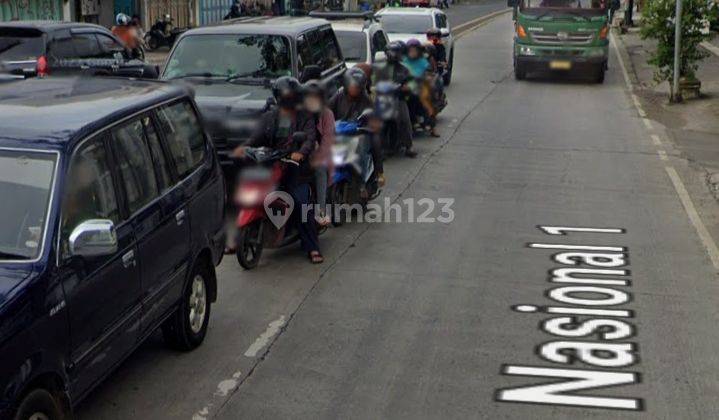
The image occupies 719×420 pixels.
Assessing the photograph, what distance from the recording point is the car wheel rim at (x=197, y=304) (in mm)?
8148

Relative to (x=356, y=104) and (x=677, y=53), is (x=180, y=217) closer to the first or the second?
(x=356, y=104)

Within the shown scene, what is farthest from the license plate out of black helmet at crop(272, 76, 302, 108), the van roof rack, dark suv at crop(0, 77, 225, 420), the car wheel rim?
the car wheel rim

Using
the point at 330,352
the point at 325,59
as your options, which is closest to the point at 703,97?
the point at 325,59

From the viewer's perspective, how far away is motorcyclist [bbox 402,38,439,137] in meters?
17.8

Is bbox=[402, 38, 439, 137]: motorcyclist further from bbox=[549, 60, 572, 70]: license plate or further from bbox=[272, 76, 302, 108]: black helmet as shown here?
bbox=[549, 60, 572, 70]: license plate

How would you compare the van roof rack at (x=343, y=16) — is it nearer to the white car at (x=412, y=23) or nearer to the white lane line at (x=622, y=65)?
the white car at (x=412, y=23)

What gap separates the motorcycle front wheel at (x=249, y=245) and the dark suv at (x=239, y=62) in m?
2.57

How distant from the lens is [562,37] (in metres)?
28.1

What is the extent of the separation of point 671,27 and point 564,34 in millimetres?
4154

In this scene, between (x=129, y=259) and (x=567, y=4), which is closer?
(x=129, y=259)

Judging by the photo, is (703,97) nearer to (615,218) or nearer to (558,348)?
(615,218)

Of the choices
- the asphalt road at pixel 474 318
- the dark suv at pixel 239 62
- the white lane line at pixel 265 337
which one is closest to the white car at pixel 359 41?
the asphalt road at pixel 474 318

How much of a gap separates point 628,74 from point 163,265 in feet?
84.5

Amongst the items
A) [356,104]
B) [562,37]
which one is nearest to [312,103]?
[356,104]
